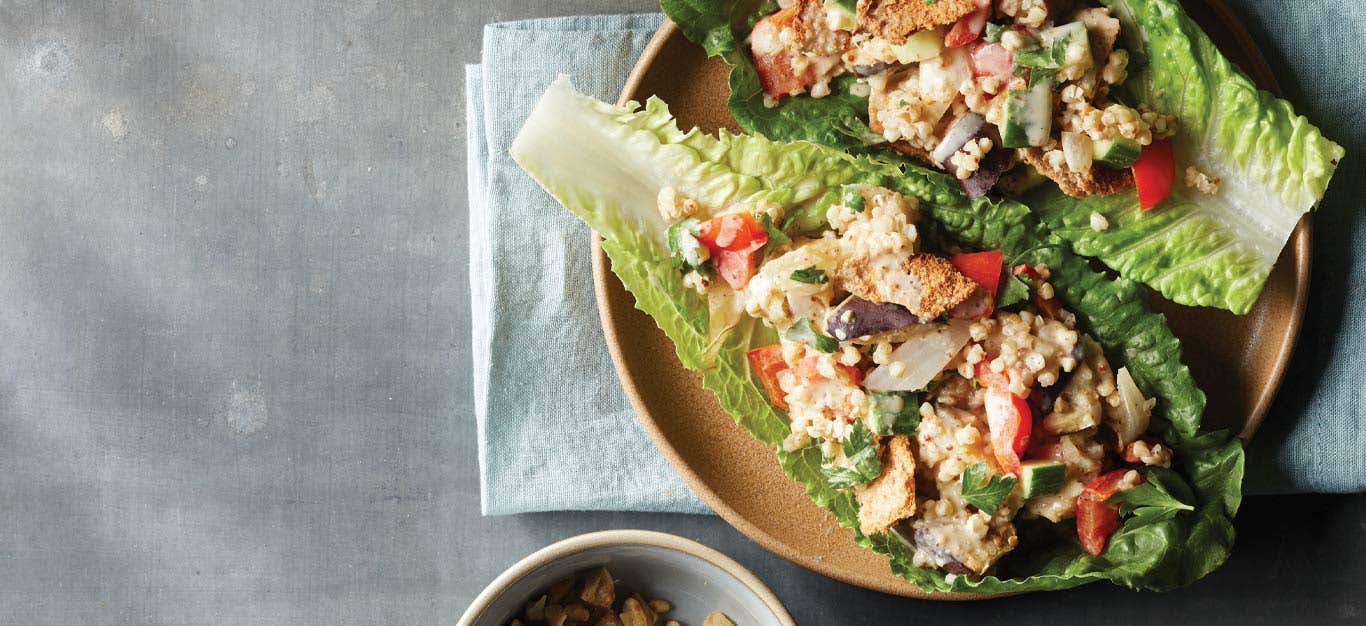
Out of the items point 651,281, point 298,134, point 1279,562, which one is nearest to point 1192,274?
point 1279,562

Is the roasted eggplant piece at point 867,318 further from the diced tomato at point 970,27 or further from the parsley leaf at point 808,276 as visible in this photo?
the diced tomato at point 970,27

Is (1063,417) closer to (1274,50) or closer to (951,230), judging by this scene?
(951,230)

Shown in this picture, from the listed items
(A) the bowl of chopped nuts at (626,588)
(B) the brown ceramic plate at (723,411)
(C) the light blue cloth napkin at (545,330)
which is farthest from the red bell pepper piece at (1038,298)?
(C) the light blue cloth napkin at (545,330)

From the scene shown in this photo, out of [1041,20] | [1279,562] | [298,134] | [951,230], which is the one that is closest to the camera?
[1041,20]

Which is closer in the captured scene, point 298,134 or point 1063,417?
point 1063,417

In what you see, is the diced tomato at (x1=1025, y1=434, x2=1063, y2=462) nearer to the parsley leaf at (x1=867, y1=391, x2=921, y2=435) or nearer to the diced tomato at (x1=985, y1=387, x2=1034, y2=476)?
the diced tomato at (x1=985, y1=387, x2=1034, y2=476)
